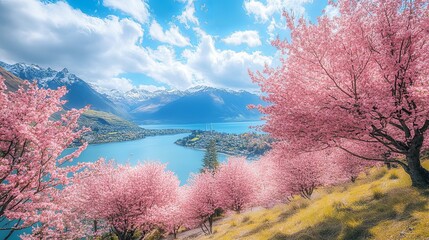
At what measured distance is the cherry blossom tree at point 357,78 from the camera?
9742mm

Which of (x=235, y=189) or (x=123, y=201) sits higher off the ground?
(x=123, y=201)

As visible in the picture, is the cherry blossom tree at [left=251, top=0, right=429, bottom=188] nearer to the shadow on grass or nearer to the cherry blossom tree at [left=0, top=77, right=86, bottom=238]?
the shadow on grass

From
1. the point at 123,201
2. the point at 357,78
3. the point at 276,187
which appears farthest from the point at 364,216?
the point at 276,187

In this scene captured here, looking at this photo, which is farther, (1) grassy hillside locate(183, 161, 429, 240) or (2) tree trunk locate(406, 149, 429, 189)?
(2) tree trunk locate(406, 149, 429, 189)

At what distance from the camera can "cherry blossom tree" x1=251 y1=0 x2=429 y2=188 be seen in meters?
9.74

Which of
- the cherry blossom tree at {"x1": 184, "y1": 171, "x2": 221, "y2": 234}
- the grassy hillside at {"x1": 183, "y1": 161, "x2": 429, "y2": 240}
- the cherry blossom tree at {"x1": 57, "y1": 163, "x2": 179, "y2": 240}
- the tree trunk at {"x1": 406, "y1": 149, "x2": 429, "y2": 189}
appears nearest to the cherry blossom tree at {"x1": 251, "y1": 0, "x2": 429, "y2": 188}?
the tree trunk at {"x1": 406, "y1": 149, "x2": 429, "y2": 189}

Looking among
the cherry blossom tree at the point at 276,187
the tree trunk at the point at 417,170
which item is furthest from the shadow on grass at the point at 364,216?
the cherry blossom tree at the point at 276,187

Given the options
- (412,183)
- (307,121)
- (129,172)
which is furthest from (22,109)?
(129,172)

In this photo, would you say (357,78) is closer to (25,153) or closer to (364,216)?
(364,216)

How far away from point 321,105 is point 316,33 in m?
3.43

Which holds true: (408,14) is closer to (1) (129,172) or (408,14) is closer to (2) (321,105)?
(2) (321,105)

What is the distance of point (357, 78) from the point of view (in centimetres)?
1081

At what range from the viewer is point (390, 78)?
10555 millimetres

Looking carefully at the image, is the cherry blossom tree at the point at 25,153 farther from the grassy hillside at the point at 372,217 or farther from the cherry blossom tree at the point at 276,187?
the cherry blossom tree at the point at 276,187
